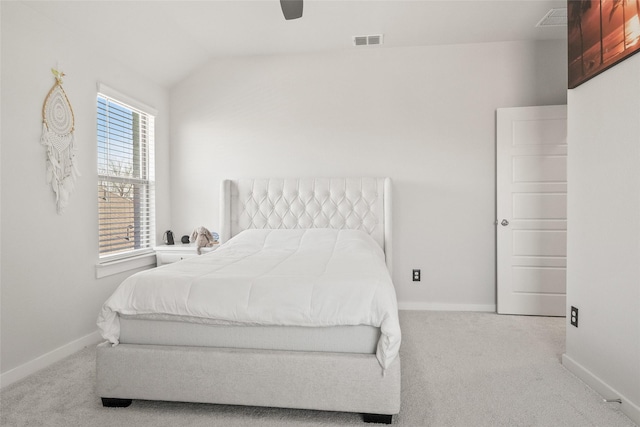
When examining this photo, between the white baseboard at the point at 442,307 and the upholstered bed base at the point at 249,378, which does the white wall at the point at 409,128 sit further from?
→ the upholstered bed base at the point at 249,378

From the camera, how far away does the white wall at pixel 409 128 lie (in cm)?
388

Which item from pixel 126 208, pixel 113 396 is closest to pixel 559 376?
pixel 113 396

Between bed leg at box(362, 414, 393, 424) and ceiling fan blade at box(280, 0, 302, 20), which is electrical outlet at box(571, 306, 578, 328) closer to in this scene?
bed leg at box(362, 414, 393, 424)

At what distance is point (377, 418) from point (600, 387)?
4.46 ft

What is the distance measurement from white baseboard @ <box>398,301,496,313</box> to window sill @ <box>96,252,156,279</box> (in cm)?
261

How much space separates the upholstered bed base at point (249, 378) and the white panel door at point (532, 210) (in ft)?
8.10

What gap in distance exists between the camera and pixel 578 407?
80.4 inches

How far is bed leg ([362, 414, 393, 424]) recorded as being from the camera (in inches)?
73.7

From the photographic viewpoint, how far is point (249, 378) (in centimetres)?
190

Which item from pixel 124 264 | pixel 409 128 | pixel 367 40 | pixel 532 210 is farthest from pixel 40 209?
pixel 532 210

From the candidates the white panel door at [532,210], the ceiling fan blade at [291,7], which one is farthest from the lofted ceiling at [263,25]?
the white panel door at [532,210]

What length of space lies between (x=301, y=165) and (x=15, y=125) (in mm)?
2426

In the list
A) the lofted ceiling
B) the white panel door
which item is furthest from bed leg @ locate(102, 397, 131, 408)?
the white panel door

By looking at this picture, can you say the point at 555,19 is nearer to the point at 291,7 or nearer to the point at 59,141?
the point at 291,7
